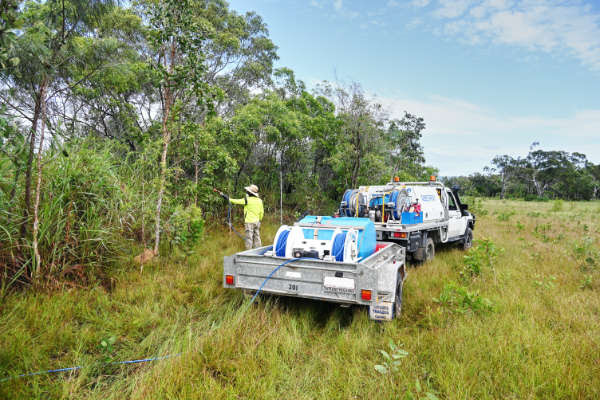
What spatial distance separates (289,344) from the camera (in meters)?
3.41

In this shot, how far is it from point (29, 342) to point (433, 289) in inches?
206

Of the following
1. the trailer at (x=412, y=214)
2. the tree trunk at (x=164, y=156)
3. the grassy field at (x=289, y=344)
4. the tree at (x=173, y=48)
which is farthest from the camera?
the trailer at (x=412, y=214)

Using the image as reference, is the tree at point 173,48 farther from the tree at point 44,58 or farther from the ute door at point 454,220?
the ute door at point 454,220

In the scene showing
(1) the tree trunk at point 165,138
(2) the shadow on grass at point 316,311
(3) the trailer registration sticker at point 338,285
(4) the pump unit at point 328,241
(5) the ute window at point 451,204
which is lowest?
(2) the shadow on grass at point 316,311

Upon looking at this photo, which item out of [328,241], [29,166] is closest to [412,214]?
[328,241]

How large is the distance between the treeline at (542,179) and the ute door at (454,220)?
55.6 m

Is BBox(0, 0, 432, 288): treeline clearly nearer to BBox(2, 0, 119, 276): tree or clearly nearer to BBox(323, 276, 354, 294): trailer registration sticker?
BBox(2, 0, 119, 276): tree

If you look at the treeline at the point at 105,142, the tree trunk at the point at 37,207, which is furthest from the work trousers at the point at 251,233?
the tree trunk at the point at 37,207

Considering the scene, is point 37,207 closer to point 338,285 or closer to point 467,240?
point 338,285

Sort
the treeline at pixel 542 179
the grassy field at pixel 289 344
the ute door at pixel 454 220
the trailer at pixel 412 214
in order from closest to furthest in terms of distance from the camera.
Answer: the grassy field at pixel 289 344, the trailer at pixel 412 214, the ute door at pixel 454 220, the treeline at pixel 542 179

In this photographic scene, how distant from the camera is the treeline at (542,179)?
202 ft

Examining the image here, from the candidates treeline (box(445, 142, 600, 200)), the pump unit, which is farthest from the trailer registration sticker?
treeline (box(445, 142, 600, 200))

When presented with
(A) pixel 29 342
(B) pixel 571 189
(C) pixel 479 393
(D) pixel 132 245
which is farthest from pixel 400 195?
(B) pixel 571 189

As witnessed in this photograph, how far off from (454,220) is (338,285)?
6.34 meters
